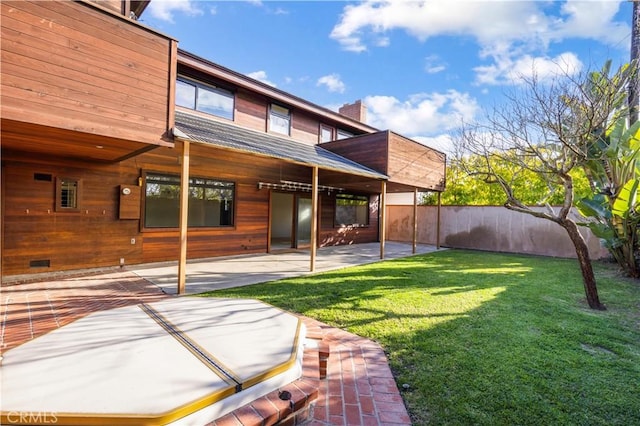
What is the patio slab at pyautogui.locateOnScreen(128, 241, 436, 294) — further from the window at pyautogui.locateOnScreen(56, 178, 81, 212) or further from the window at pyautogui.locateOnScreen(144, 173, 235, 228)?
the window at pyautogui.locateOnScreen(56, 178, 81, 212)

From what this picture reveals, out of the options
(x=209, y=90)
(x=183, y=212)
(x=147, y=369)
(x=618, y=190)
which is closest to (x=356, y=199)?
(x=209, y=90)

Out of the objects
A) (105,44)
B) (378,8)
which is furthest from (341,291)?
(378,8)

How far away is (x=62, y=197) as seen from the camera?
639cm

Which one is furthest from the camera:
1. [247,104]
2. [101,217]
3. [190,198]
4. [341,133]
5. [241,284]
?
[341,133]

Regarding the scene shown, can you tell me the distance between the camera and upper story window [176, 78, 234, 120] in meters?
8.41

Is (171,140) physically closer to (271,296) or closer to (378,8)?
(271,296)

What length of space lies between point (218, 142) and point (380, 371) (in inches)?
191

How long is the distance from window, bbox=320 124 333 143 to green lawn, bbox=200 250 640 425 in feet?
23.6

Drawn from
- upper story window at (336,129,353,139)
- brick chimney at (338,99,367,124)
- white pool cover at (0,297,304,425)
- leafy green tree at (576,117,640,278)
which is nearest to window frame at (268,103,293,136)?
upper story window at (336,129,353,139)

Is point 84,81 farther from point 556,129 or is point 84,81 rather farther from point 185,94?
point 556,129

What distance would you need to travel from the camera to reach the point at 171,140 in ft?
16.7

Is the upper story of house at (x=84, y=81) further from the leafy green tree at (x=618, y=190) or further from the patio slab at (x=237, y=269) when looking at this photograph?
the leafy green tree at (x=618, y=190)

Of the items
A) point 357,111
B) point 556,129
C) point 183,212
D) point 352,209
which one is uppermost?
point 357,111

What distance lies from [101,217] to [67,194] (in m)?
0.80
